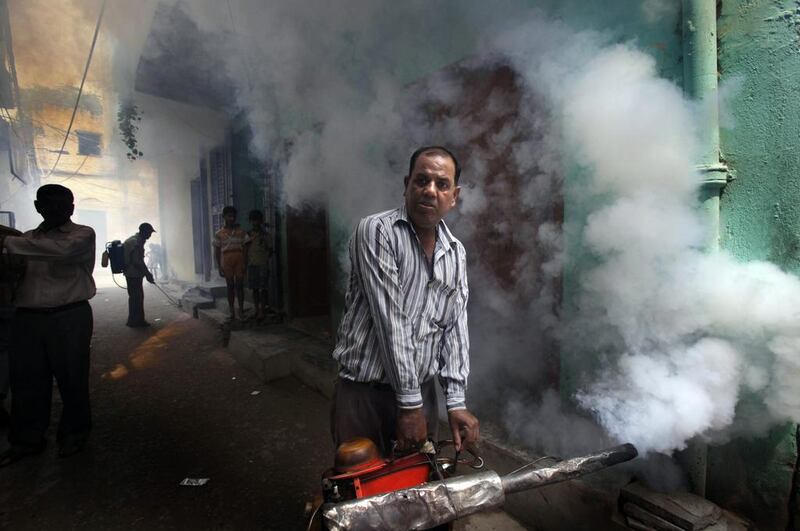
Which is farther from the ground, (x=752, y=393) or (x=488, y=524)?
(x=752, y=393)

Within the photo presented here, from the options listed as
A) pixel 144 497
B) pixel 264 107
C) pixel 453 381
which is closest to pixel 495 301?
pixel 453 381

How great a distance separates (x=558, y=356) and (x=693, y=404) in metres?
0.89

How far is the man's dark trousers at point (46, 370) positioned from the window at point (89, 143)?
1180 inches

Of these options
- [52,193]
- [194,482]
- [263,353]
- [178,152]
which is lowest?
[194,482]

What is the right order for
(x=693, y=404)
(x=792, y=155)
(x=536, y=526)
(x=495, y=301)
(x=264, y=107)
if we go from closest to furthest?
1. (x=792, y=155)
2. (x=693, y=404)
3. (x=536, y=526)
4. (x=495, y=301)
5. (x=264, y=107)

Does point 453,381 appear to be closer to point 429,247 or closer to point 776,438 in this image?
point 429,247

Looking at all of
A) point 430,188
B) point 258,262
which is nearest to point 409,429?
point 430,188

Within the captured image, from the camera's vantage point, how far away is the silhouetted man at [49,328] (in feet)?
10.6

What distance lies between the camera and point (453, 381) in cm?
184

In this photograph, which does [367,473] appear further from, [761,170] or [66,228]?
[66,228]

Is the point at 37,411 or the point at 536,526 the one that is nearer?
the point at 536,526

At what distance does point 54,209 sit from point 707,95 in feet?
15.9

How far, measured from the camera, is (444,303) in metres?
1.80

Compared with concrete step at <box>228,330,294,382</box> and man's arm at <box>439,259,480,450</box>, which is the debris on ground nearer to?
concrete step at <box>228,330,294,382</box>
